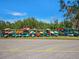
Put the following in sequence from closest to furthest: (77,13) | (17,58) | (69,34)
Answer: (17,58) → (77,13) → (69,34)

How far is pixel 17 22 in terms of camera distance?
10950 cm

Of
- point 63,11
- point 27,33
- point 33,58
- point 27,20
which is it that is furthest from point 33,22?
point 33,58

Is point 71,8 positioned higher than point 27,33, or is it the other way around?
point 71,8

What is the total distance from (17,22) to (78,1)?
6300 centimetres

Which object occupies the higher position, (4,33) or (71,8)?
(71,8)

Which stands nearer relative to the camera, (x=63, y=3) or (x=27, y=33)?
(x=27, y=33)

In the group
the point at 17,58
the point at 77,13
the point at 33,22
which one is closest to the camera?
the point at 17,58

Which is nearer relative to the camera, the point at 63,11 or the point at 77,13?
the point at 77,13

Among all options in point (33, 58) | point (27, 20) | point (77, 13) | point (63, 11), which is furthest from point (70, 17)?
point (27, 20)

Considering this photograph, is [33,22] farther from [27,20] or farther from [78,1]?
[78,1]

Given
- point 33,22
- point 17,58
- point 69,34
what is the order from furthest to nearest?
point 33,22 → point 69,34 → point 17,58

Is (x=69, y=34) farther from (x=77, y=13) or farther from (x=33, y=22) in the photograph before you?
(x=33, y=22)

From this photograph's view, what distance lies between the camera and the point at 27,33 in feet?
161

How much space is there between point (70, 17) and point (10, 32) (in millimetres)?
16178
